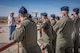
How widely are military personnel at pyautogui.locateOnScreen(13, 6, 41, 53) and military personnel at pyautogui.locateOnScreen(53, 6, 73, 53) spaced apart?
1496 millimetres

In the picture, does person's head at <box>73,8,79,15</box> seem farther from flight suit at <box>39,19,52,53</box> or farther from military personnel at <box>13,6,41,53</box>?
military personnel at <box>13,6,41,53</box>

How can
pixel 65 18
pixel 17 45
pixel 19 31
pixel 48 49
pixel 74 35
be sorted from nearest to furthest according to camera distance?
pixel 19 31, pixel 17 45, pixel 65 18, pixel 48 49, pixel 74 35

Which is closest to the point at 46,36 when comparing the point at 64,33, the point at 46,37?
the point at 46,37

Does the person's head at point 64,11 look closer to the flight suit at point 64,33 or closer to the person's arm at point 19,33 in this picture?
the flight suit at point 64,33

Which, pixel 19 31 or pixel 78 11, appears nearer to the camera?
pixel 19 31

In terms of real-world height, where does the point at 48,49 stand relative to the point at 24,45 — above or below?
below

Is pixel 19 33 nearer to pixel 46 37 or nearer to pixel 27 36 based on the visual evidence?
pixel 27 36

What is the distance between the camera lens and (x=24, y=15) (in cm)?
551

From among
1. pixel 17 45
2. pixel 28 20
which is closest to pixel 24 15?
pixel 28 20

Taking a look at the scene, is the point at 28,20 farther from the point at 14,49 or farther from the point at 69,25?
the point at 69,25

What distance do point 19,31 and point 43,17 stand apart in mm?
3567

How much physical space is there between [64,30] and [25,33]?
187cm

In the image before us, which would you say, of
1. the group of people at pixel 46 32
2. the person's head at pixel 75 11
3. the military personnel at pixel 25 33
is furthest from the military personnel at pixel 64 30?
the person's head at pixel 75 11

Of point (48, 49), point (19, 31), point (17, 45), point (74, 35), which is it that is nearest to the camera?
point (19, 31)
